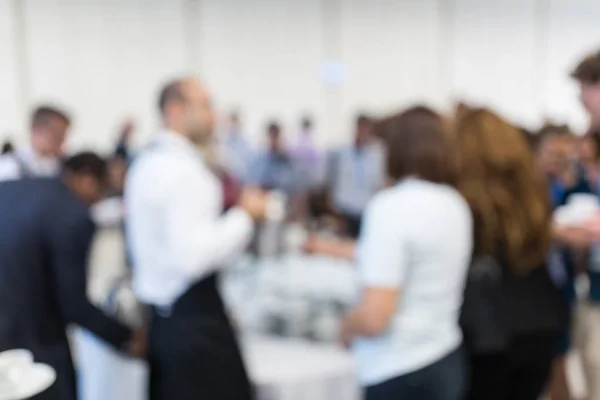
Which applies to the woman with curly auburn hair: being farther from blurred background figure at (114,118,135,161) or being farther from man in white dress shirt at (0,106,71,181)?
blurred background figure at (114,118,135,161)

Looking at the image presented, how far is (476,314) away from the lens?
6.14 feet

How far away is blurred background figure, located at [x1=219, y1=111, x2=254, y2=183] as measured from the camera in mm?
A: 7246

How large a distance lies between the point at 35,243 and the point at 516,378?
50.6 inches

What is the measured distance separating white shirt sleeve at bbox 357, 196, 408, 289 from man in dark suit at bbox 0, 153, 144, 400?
630 millimetres

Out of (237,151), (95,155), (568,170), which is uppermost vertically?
(95,155)

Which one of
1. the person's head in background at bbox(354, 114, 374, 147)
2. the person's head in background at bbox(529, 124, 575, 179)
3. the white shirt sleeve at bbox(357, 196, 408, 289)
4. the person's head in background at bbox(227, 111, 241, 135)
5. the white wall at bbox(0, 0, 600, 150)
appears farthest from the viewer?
the person's head in background at bbox(227, 111, 241, 135)

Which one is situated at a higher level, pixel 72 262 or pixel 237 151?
pixel 72 262

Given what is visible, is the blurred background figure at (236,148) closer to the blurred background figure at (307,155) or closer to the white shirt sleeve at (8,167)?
the blurred background figure at (307,155)

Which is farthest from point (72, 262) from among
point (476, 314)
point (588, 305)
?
point (588, 305)

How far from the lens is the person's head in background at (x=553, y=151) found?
2.79m

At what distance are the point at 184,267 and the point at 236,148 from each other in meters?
5.67

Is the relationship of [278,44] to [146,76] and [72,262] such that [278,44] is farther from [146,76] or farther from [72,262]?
[72,262]

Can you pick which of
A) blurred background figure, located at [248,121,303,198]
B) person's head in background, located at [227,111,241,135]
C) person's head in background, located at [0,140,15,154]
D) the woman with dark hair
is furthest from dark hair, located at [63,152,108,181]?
person's head in background, located at [227,111,241,135]

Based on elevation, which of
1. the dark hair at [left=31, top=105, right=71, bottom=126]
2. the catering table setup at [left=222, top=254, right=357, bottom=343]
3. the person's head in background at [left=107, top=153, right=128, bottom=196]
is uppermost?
the dark hair at [left=31, top=105, right=71, bottom=126]
